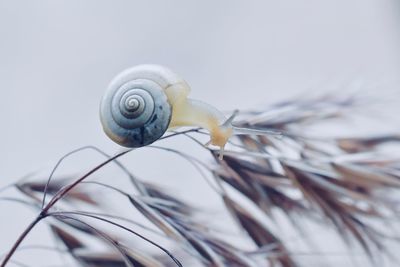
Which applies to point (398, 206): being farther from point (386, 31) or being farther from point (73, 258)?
point (386, 31)

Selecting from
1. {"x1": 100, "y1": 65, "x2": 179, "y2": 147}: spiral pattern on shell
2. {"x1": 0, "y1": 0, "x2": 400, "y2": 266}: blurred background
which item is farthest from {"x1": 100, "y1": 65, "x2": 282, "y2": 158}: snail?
{"x1": 0, "y1": 0, "x2": 400, "y2": 266}: blurred background

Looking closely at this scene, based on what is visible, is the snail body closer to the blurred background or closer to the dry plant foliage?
the dry plant foliage

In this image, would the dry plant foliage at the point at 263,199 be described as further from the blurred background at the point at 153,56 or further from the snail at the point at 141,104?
the blurred background at the point at 153,56

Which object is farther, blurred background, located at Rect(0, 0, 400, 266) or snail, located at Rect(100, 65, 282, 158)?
blurred background, located at Rect(0, 0, 400, 266)

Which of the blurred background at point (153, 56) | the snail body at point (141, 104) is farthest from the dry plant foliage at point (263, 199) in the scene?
the blurred background at point (153, 56)

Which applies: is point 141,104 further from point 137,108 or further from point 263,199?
point 263,199

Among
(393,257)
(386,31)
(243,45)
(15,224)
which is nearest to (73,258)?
(393,257)

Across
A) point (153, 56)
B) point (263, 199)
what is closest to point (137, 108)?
point (263, 199)
